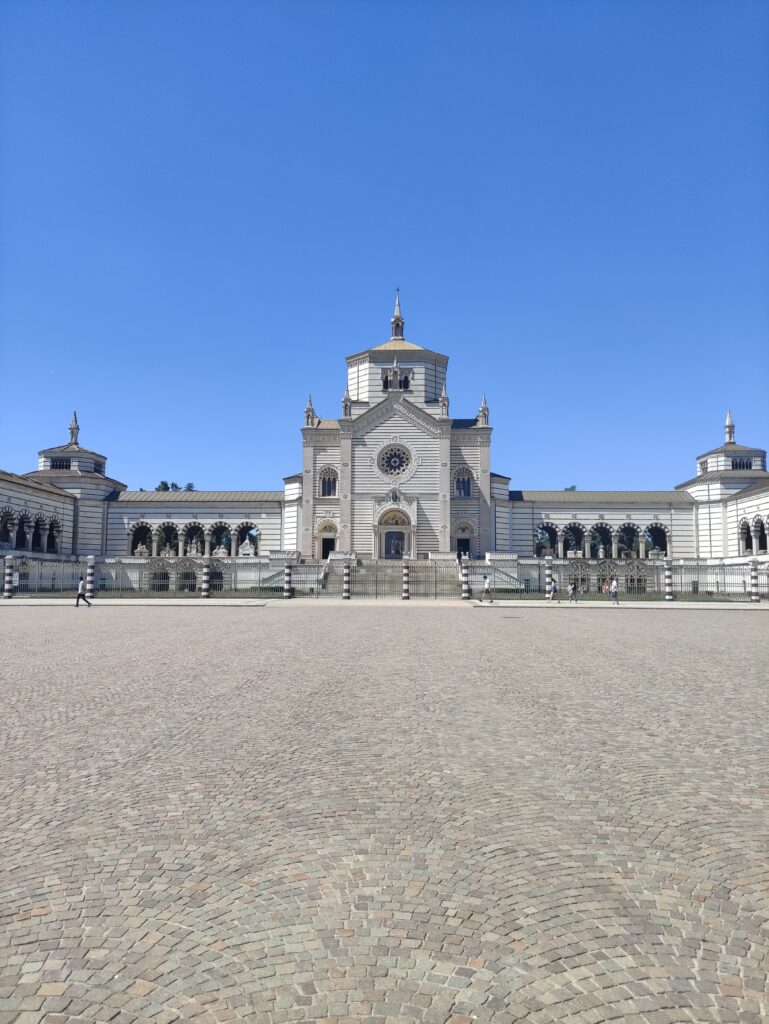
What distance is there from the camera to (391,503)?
50.4 metres

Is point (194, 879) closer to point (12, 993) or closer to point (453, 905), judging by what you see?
point (12, 993)

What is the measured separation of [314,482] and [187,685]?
43.5 meters

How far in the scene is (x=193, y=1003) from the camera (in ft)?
8.29

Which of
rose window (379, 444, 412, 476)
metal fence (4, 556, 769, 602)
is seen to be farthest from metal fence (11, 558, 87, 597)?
rose window (379, 444, 412, 476)

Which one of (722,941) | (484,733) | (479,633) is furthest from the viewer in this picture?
(479,633)

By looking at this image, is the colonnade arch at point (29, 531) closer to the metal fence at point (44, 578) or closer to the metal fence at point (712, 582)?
the metal fence at point (44, 578)

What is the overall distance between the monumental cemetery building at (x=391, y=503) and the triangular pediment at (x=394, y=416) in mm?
81

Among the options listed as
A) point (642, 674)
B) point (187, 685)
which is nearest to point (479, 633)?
point (642, 674)

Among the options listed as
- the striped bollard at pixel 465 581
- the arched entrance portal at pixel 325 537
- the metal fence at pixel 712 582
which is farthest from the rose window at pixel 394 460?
the metal fence at pixel 712 582

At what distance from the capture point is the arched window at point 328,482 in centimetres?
5228

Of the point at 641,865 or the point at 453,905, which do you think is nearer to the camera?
the point at 453,905

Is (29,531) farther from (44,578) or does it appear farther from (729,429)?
(729,429)

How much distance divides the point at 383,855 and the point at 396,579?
1466 inches

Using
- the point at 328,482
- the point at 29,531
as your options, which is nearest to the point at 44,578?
the point at 29,531
